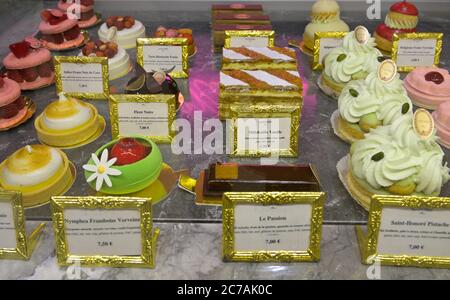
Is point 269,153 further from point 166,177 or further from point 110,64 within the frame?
point 110,64

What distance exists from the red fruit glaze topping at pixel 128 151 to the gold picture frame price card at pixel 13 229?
42 centimetres

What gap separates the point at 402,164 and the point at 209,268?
744 mm

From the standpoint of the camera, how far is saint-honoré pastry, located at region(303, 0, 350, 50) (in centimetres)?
330

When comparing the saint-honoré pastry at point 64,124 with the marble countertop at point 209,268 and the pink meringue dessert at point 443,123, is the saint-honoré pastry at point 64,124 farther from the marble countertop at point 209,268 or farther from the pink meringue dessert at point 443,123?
the pink meringue dessert at point 443,123

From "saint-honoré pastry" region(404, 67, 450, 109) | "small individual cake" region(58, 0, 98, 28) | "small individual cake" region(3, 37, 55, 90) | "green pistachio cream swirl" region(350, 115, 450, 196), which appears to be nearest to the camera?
"green pistachio cream swirl" region(350, 115, 450, 196)

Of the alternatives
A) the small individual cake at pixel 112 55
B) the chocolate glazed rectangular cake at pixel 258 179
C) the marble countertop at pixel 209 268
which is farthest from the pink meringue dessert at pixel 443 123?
the small individual cake at pixel 112 55

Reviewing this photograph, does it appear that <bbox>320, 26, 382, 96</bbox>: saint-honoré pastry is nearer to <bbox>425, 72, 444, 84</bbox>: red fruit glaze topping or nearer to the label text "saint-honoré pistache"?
<bbox>425, 72, 444, 84</bbox>: red fruit glaze topping

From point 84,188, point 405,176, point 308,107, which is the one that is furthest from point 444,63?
point 84,188

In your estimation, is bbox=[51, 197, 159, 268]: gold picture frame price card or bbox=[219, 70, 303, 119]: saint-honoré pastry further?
bbox=[219, 70, 303, 119]: saint-honoré pastry

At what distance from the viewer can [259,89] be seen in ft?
8.32

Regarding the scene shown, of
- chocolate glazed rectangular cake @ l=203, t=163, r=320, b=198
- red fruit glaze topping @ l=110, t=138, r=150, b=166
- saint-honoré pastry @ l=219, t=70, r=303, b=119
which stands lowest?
chocolate glazed rectangular cake @ l=203, t=163, r=320, b=198

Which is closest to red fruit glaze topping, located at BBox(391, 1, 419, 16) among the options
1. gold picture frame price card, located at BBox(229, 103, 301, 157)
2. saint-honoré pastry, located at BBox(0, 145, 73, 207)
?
gold picture frame price card, located at BBox(229, 103, 301, 157)

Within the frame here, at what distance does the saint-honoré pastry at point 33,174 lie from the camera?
6.63 feet

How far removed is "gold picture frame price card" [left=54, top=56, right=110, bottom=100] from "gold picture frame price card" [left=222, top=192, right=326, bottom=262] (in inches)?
53.0
